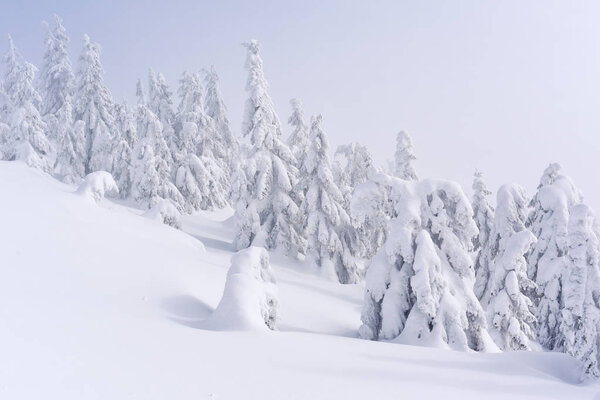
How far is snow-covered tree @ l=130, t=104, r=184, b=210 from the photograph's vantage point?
107 ft

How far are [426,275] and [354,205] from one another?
349cm

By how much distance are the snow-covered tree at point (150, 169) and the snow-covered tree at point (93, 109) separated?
127 inches

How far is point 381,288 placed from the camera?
1488 centimetres

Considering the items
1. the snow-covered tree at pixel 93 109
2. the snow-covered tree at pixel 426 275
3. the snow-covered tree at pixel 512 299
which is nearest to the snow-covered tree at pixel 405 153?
the snow-covered tree at pixel 512 299

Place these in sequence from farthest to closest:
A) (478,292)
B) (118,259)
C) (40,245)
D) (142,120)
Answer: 1. (142,120)
2. (478,292)
3. (118,259)
4. (40,245)

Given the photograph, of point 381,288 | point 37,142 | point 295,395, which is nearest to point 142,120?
point 37,142

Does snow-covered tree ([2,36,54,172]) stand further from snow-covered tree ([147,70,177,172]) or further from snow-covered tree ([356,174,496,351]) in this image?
snow-covered tree ([356,174,496,351])

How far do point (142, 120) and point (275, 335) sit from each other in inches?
1291

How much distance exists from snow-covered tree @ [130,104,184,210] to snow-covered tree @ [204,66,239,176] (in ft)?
36.6

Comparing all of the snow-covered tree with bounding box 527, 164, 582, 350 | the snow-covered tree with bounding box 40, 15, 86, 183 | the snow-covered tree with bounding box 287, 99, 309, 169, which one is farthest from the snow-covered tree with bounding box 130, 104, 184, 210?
the snow-covered tree with bounding box 527, 164, 582, 350

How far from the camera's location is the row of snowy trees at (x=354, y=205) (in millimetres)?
14289

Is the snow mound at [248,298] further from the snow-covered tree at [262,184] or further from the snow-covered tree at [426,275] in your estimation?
the snow-covered tree at [262,184]

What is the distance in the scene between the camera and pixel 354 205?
604 inches

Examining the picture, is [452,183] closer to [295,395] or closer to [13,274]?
[295,395]
